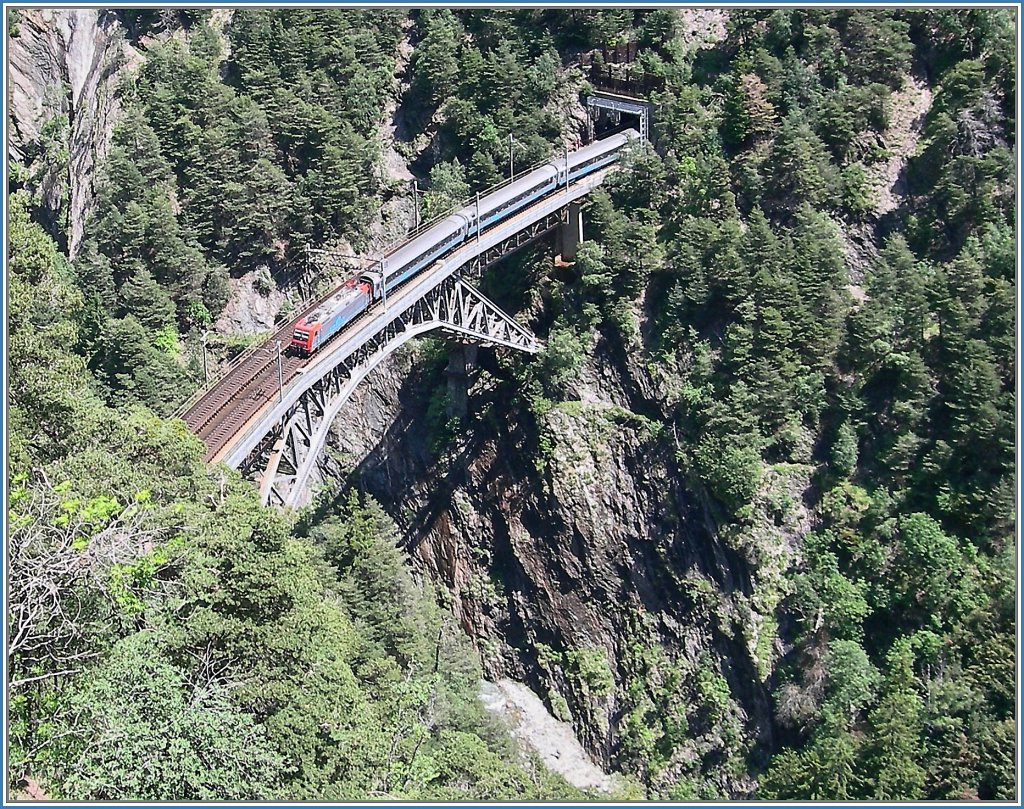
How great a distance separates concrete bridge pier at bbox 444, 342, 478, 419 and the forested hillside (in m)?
0.54

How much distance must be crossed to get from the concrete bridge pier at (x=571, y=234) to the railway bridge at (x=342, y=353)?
53mm

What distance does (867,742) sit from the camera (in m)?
35.4

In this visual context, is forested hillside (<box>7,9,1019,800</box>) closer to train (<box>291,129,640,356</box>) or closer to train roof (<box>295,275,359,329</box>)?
train (<box>291,129,640,356</box>)

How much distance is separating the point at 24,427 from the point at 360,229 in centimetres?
3026

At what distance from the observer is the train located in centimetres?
3722

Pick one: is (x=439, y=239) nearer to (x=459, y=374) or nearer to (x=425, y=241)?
(x=425, y=241)

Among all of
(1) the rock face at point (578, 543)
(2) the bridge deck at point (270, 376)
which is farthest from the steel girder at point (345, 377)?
(1) the rock face at point (578, 543)

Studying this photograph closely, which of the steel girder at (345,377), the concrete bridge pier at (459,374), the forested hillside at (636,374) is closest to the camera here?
the forested hillside at (636,374)

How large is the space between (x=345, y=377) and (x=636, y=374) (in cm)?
1539

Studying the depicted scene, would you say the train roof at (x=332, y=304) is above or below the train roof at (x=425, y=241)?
below

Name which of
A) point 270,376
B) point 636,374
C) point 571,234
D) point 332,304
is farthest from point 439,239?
point 636,374

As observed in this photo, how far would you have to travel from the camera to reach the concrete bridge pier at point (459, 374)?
4984 centimetres

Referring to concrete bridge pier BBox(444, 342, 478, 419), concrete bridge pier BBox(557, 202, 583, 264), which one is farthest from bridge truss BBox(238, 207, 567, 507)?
concrete bridge pier BBox(444, 342, 478, 419)

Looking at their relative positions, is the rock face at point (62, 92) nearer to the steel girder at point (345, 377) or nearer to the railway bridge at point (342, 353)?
the railway bridge at point (342, 353)
